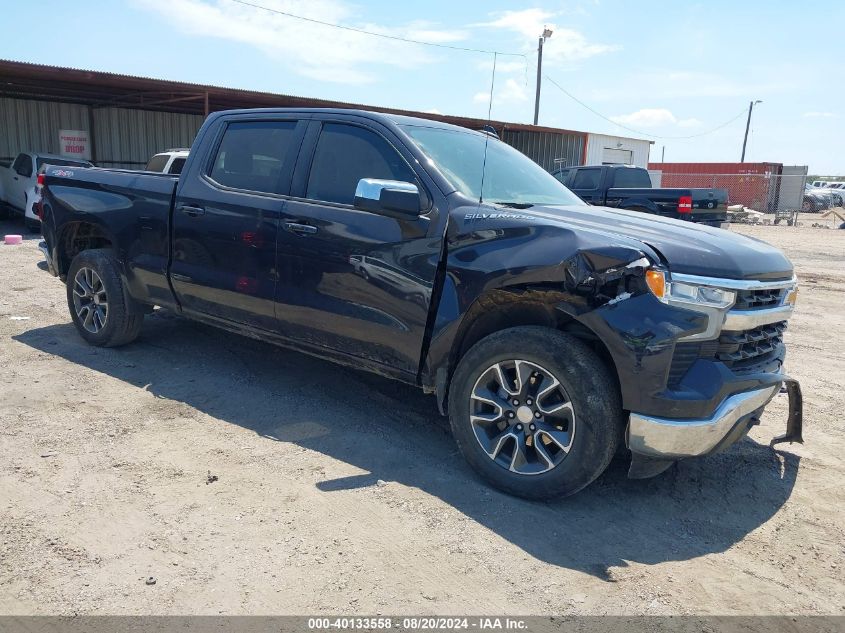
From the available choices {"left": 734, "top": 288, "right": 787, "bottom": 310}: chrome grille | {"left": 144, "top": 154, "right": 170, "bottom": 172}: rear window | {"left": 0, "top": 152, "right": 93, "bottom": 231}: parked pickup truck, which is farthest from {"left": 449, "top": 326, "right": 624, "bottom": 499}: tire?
{"left": 0, "top": 152, "right": 93, "bottom": 231}: parked pickup truck

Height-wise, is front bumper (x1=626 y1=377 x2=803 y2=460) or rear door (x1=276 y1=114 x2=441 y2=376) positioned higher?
rear door (x1=276 y1=114 x2=441 y2=376)

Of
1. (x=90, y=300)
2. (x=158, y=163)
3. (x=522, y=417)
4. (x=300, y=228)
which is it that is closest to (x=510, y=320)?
(x=522, y=417)

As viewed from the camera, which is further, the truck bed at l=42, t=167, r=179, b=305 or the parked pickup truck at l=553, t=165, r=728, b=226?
the parked pickup truck at l=553, t=165, r=728, b=226

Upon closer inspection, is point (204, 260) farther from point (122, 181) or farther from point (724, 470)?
point (724, 470)

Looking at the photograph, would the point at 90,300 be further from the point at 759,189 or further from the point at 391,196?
the point at 759,189

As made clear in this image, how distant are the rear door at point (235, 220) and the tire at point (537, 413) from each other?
1.65m

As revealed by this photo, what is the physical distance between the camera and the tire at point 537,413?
11.1ft

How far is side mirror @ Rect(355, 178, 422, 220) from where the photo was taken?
3848mm

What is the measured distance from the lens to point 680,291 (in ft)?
10.7

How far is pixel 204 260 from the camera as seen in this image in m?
5.02

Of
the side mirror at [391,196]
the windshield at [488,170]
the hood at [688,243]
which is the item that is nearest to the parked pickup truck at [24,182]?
the windshield at [488,170]

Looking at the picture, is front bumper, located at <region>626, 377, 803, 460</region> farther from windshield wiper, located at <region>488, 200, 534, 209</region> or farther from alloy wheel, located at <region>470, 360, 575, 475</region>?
windshield wiper, located at <region>488, 200, 534, 209</region>

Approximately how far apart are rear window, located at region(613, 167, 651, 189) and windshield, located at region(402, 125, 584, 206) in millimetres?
12320

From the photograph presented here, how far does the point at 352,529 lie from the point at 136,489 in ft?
3.96
